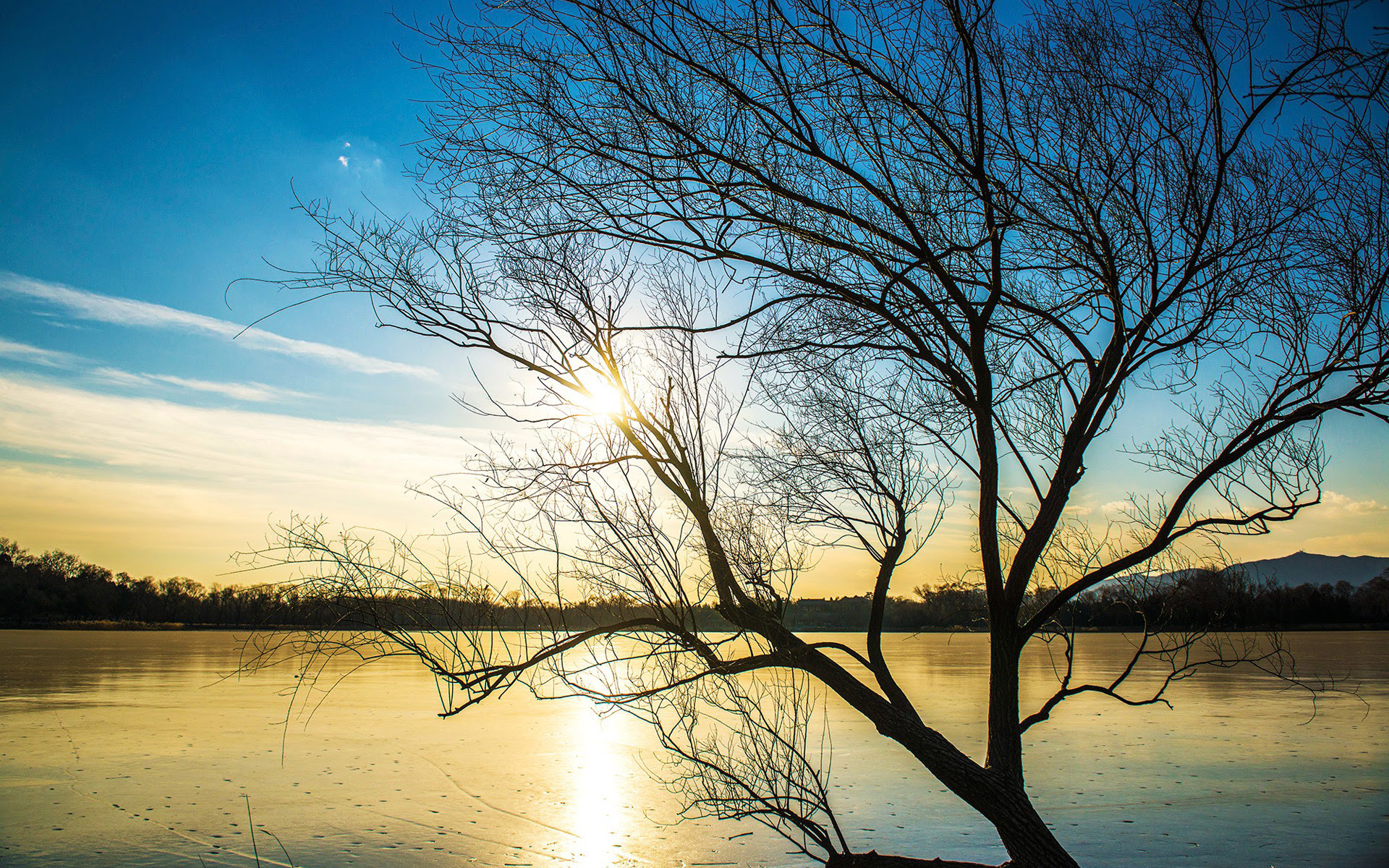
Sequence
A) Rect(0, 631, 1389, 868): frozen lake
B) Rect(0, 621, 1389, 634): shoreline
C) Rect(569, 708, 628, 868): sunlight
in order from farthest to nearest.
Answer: Rect(569, 708, 628, 868): sunlight
Rect(0, 631, 1389, 868): frozen lake
Rect(0, 621, 1389, 634): shoreline

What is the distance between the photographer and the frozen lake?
29.9 ft

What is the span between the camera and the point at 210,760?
13273 millimetres

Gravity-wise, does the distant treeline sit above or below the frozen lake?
above

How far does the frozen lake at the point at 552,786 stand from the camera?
910 centimetres

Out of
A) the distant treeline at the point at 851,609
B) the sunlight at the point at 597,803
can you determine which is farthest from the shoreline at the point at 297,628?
the sunlight at the point at 597,803

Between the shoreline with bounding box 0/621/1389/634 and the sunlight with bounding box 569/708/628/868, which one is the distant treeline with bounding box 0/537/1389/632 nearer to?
the shoreline with bounding box 0/621/1389/634

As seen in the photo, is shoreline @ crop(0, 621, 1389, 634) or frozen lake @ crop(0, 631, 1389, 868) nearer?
shoreline @ crop(0, 621, 1389, 634)

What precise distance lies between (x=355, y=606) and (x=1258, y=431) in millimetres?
4745

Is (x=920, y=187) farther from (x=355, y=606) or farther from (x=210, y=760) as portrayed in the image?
(x=210, y=760)

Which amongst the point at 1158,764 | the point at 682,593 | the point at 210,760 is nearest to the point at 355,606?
the point at 682,593

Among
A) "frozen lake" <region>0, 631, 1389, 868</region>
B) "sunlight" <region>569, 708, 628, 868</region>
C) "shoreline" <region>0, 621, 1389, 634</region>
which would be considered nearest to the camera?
"shoreline" <region>0, 621, 1389, 634</region>

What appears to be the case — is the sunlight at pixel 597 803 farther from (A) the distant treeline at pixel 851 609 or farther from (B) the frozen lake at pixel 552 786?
(A) the distant treeline at pixel 851 609

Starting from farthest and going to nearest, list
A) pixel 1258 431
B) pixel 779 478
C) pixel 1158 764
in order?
pixel 1158 764, pixel 779 478, pixel 1258 431

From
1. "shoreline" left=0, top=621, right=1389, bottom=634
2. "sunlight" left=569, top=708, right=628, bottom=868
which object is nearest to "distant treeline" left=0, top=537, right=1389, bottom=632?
"shoreline" left=0, top=621, right=1389, bottom=634
